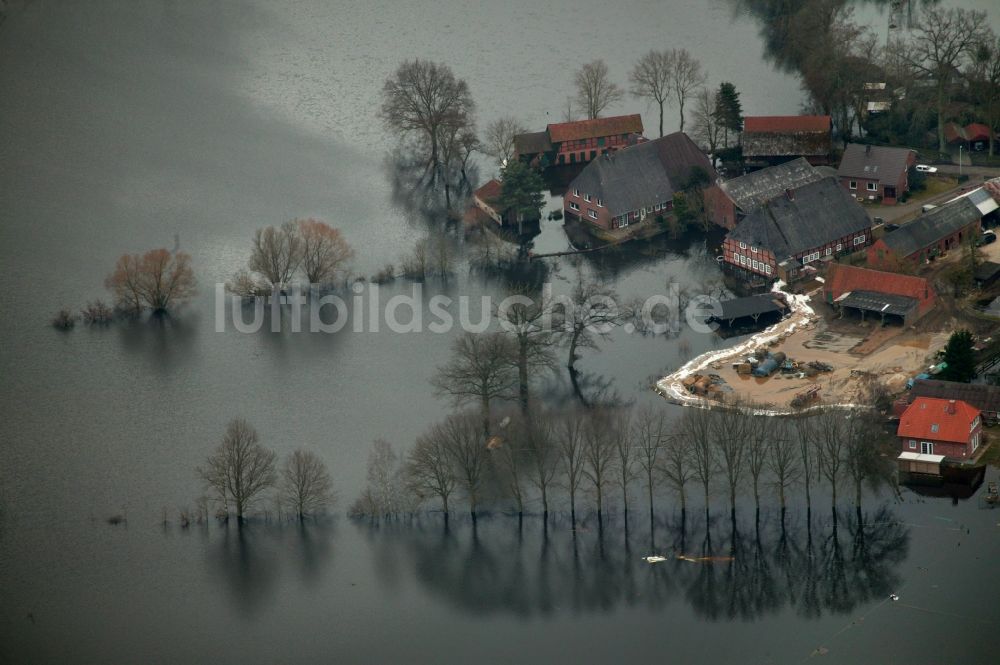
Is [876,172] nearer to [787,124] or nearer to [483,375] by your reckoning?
[787,124]

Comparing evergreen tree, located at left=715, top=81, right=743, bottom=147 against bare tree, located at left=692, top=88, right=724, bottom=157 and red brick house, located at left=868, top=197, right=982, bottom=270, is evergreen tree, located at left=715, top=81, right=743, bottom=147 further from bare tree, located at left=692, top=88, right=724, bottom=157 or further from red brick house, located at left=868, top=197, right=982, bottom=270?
red brick house, located at left=868, top=197, right=982, bottom=270

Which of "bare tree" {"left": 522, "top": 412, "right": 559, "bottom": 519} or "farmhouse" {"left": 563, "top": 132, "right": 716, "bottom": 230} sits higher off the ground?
"farmhouse" {"left": 563, "top": 132, "right": 716, "bottom": 230}

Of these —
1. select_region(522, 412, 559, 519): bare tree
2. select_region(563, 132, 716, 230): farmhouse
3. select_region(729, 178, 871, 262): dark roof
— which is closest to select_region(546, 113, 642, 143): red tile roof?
select_region(563, 132, 716, 230): farmhouse

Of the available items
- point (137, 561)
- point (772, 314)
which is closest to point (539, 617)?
point (137, 561)

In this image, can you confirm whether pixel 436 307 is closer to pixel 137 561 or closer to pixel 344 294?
pixel 344 294

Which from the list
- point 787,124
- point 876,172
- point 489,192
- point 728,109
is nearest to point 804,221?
point 876,172

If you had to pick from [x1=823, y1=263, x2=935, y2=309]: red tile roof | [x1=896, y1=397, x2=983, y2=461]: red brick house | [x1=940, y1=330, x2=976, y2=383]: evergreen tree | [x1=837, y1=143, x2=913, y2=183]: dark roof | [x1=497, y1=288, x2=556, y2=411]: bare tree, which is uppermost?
[x1=837, y1=143, x2=913, y2=183]: dark roof
